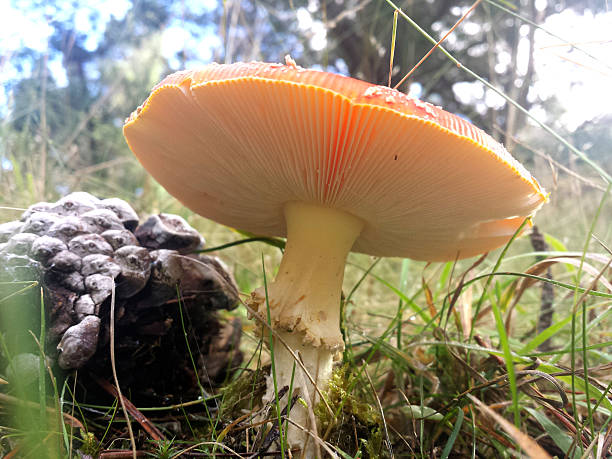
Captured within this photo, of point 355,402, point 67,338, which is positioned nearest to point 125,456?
point 67,338

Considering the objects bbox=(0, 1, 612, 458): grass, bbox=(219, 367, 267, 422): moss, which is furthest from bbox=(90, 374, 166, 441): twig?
bbox=(219, 367, 267, 422): moss

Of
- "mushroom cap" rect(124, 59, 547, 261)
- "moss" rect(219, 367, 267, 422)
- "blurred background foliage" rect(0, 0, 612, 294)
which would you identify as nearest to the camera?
"mushroom cap" rect(124, 59, 547, 261)

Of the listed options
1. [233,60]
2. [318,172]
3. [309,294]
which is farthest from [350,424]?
[233,60]

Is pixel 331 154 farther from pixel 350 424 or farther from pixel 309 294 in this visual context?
pixel 350 424

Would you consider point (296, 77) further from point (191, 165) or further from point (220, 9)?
point (220, 9)

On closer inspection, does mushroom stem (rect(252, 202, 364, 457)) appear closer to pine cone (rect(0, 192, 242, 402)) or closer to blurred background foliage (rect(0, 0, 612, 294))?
pine cone (rect(0, 192, 242, 402))

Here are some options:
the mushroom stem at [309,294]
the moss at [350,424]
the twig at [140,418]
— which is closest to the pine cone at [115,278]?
the twig at [140,418]

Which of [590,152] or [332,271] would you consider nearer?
[332,271]
